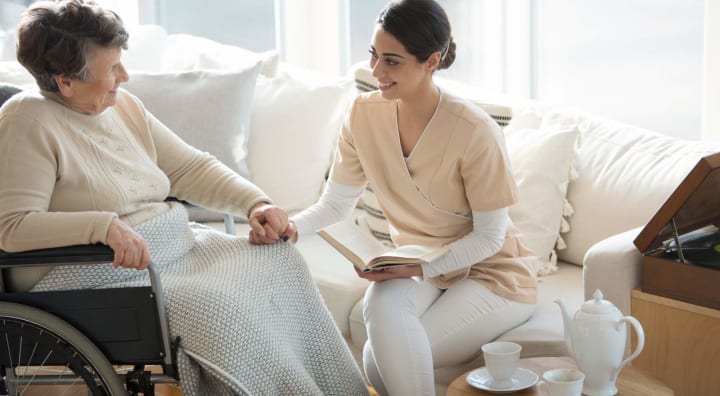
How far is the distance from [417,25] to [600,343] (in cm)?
82

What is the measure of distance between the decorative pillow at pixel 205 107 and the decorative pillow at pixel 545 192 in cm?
97

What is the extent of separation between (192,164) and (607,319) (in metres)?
1.05

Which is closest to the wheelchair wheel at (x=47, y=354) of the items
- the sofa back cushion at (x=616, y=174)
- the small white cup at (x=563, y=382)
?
the small white cup at (x=563, y=382)

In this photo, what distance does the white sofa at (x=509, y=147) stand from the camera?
2.37m

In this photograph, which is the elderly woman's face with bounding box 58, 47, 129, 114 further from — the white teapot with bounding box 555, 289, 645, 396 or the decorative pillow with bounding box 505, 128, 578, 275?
the decorative pillow with bounding box 505, 128, 578, 275

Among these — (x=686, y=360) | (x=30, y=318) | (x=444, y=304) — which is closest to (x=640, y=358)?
(x=686, y=360)

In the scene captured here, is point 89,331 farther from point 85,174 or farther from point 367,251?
point 367,251

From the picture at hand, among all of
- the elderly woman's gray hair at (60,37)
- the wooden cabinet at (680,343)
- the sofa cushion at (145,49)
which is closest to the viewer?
the elderly woman's gray hair at (60,37)

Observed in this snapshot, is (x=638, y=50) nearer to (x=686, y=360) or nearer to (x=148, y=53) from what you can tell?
(x=686, y=360)

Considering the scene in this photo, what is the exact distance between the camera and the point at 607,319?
1697 millimetres

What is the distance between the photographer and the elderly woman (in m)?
1.83

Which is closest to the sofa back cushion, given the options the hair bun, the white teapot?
the hair bun

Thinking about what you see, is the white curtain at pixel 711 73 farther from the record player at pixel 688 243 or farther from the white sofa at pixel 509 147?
the record player at pixel 688 243

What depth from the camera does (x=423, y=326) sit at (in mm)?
2145
